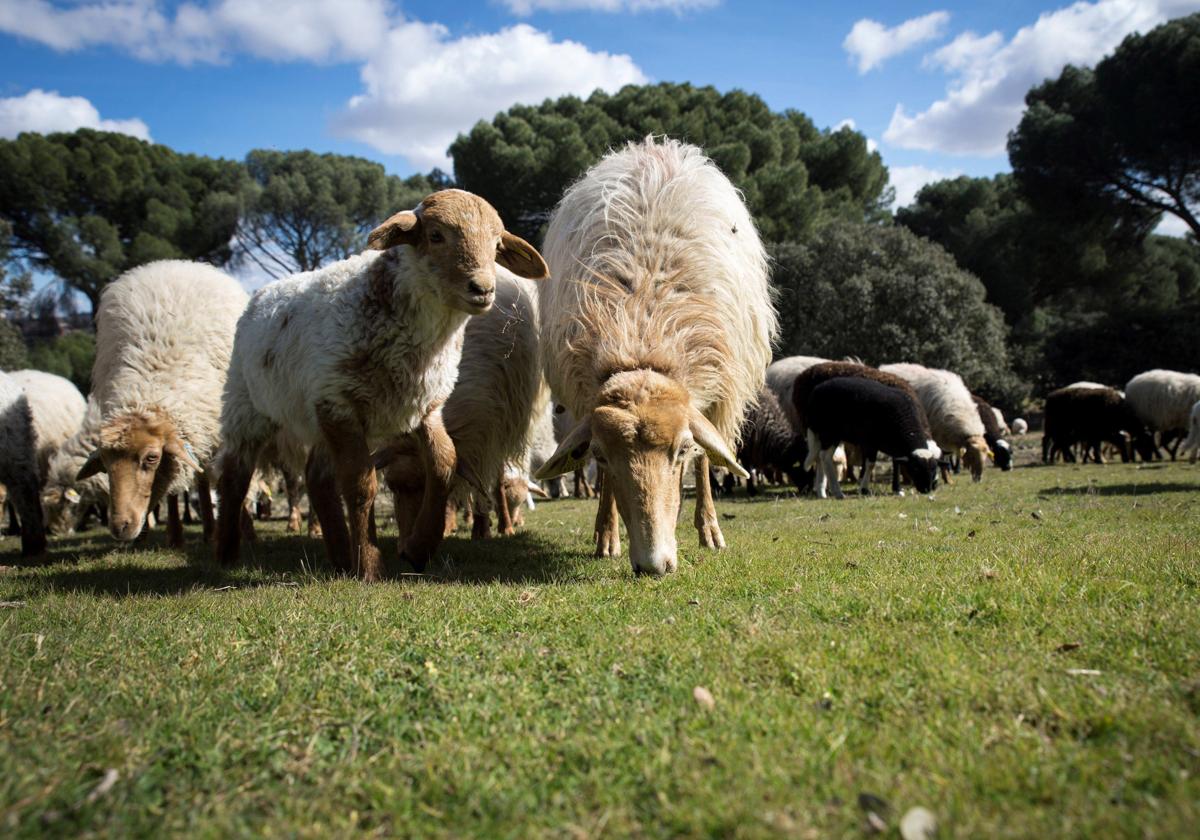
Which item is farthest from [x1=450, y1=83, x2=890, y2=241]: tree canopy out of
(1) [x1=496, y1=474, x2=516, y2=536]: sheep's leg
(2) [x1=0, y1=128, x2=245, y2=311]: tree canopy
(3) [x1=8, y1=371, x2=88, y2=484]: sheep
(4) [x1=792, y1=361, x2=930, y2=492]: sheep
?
(1) [x1=496, y1=474, x2=516, y2=536]: sheep's leg

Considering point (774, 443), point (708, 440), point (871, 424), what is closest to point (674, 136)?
point (774, 443)

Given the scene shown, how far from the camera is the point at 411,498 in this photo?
6891 mm

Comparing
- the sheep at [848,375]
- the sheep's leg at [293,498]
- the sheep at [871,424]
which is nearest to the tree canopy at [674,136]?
the sheep at [848,375]

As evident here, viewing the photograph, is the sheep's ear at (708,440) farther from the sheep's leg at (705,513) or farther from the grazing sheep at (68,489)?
→ the grazing sheep at (68,489)

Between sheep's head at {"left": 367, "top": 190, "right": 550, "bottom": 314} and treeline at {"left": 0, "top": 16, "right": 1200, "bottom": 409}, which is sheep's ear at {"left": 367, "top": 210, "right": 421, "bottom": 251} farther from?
treeline at {"left": 0, "top": 16, "right": 1200, "bottom": 409}

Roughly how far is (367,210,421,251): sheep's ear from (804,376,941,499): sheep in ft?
33.3

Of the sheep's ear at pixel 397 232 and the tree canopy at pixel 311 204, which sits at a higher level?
the tree canopy at pixel 311 204

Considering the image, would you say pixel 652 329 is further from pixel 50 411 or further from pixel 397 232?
pixel 50 411

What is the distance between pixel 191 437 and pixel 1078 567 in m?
8.80

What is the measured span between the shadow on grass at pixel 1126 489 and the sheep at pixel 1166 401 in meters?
13.5

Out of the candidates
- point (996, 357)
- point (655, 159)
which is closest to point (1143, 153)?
point (996, 357)

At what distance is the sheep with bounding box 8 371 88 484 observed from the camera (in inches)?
518

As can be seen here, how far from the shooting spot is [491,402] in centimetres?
715

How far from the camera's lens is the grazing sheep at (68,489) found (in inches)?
454
